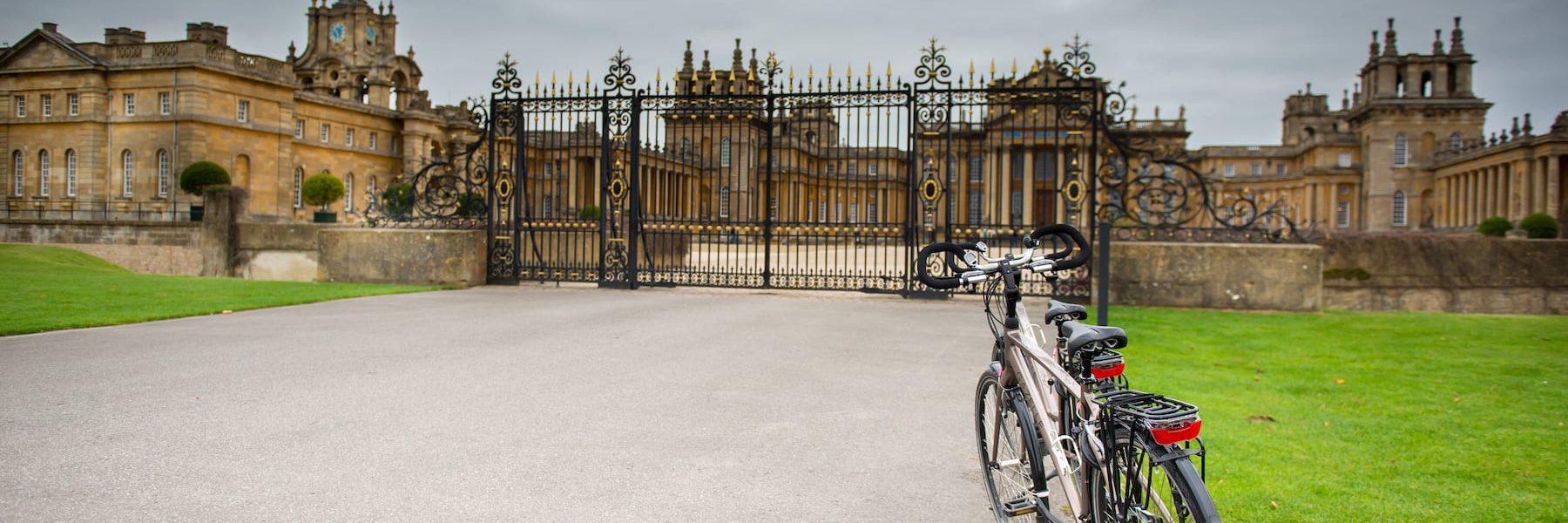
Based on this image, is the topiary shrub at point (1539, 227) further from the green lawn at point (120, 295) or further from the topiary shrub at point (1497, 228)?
the green lawn at point (120, 295)

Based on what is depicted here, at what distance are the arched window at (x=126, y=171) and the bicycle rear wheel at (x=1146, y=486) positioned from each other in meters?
56.9

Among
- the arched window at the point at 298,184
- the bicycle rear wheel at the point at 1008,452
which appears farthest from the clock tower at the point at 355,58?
the bicycle rear wheel at the point at 1008,452

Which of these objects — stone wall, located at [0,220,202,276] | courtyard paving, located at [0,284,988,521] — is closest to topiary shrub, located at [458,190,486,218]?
courtyard paving, located at [0,284,988,521]

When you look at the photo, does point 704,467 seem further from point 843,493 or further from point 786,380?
point 786,380

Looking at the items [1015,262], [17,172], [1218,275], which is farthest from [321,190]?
[1015,262]

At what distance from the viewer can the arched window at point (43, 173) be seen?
49.1m

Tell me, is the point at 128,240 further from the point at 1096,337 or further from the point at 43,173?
the point at 1096,337

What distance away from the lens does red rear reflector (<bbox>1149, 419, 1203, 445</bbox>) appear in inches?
94.1

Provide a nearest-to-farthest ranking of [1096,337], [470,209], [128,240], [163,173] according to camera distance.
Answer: [1096,337] < [470,209] < [128,240] < [163,173]

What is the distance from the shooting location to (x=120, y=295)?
1321 cm

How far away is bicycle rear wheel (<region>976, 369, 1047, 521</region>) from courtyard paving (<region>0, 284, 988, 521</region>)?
0.37 meters

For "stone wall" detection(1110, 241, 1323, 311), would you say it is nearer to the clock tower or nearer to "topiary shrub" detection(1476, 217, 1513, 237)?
"topiary shrub" detection(1476, 217, 1513, 237)

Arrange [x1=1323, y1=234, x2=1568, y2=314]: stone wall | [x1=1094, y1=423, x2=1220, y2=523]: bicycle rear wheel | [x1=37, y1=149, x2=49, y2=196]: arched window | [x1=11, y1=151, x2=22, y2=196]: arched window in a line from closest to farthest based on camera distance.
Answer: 1. [x1=1094, y1=423, x2=1220, y2=523]: bicycle rear wheel
2. [x1=1323, y1=234, x2=1568, y2=314]: stone wall
3. [x1=37, y1=149, x2=49, y2=196]: arched window
4. [x1=11, y1=151, x2=22, y2=196]: arched window

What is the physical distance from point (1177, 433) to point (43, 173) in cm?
6185
